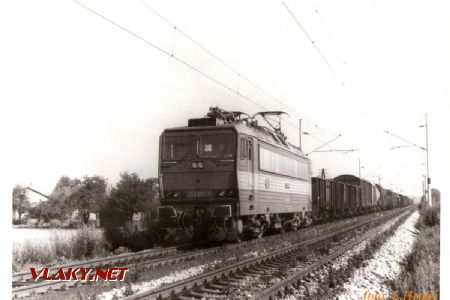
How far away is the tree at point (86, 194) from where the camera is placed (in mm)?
8422

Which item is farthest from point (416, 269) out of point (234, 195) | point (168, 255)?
point (168, 255)

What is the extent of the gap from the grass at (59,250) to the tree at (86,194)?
0.69m

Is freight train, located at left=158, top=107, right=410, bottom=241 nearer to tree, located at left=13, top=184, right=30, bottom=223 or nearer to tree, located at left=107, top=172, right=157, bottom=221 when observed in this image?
tree, located at left=107, top=172, right=157, bottom=221

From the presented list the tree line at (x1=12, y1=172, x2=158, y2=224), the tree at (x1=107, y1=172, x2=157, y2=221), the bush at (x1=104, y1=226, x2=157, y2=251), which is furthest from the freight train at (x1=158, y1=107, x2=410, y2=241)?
the tree line at (x1=12, y1=172, x2=158, y2=224)

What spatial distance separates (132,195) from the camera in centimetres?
1269

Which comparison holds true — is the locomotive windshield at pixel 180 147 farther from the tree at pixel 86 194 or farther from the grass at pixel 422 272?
the grass at pixel 422 272

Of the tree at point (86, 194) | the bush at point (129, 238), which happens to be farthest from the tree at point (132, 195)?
the bush at point (129, 238)

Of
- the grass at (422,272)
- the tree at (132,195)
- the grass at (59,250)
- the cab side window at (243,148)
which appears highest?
the cab side window at (243,148)

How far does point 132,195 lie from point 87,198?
2596 millimetres

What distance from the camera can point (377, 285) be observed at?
26.4 ft

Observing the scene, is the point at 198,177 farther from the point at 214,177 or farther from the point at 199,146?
the point at 199,146

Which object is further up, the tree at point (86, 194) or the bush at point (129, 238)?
the tree at point (86, 194)

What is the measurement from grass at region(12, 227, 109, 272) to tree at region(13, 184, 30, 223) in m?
2.02

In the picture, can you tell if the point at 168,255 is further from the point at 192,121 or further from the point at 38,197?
the point at 38,197
